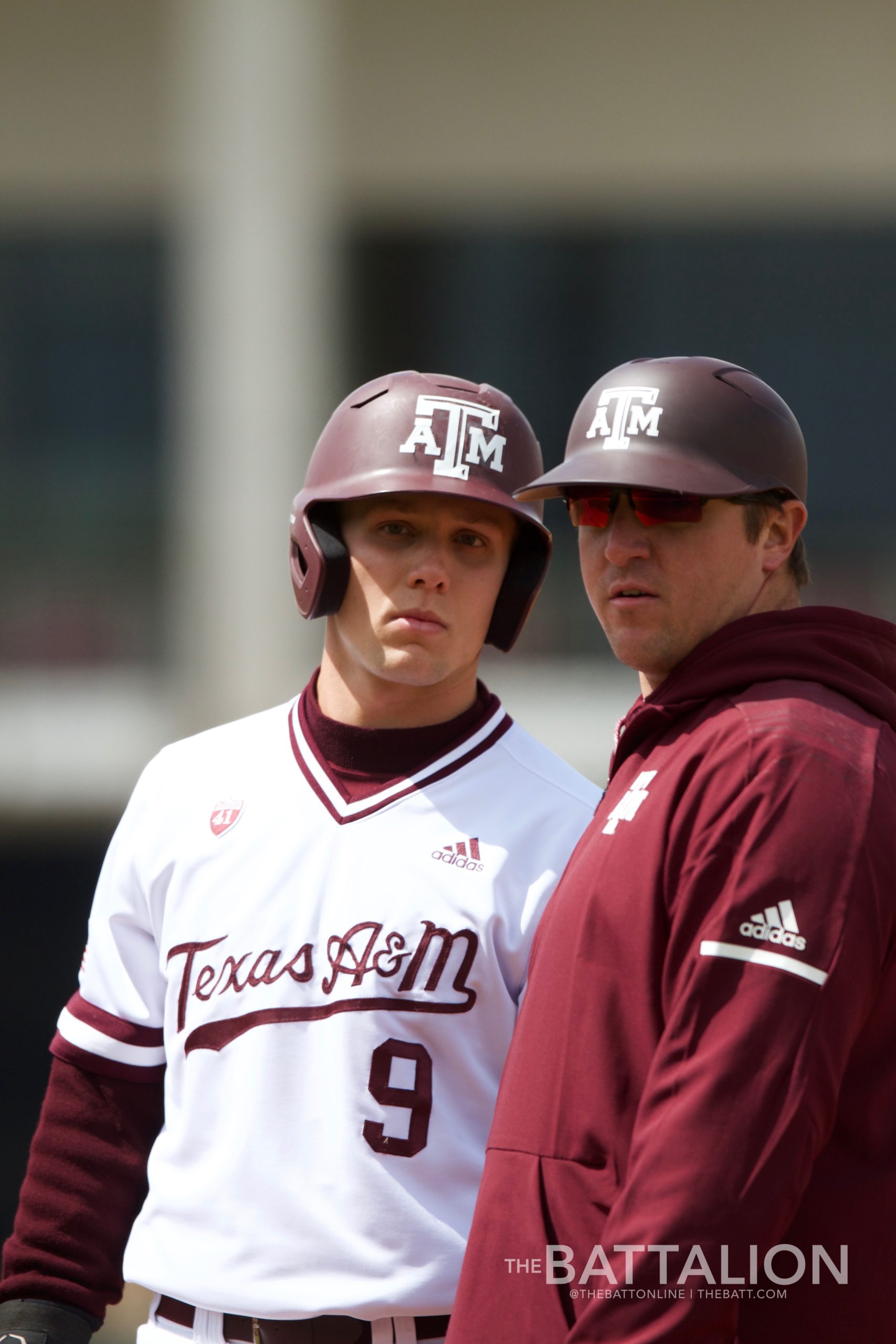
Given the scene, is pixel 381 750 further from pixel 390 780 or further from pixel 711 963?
pixel 711 963

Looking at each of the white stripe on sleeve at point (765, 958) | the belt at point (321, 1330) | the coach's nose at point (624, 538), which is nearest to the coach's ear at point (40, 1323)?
the belt at point (321, 1330)

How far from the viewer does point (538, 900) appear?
2.63 meters

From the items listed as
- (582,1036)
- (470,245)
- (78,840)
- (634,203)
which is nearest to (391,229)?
(470,245)

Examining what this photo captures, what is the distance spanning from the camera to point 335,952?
2.60m

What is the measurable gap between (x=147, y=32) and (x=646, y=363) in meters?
10.4

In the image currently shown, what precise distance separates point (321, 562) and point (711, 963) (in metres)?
1.30

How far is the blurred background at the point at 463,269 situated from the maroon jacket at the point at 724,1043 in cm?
865

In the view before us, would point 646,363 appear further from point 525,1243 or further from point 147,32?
point 147,32

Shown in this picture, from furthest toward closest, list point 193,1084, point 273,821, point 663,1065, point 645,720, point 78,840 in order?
point 78,840, point 273,821, point 193,1084, point 645,720, point 663,1065

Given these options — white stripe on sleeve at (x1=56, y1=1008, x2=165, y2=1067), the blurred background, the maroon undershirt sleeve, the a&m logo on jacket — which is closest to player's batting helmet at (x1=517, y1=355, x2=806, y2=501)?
the a&m logo on jacket

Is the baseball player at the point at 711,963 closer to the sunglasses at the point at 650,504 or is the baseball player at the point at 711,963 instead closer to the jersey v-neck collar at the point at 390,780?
the sunglasses at the point at 650,504

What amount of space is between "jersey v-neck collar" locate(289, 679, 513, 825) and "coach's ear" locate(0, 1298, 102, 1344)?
3.26 ft

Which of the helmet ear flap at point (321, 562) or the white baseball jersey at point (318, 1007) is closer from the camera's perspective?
the white baseball jersey at point (318, 1007)

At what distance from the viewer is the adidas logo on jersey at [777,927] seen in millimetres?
1828
